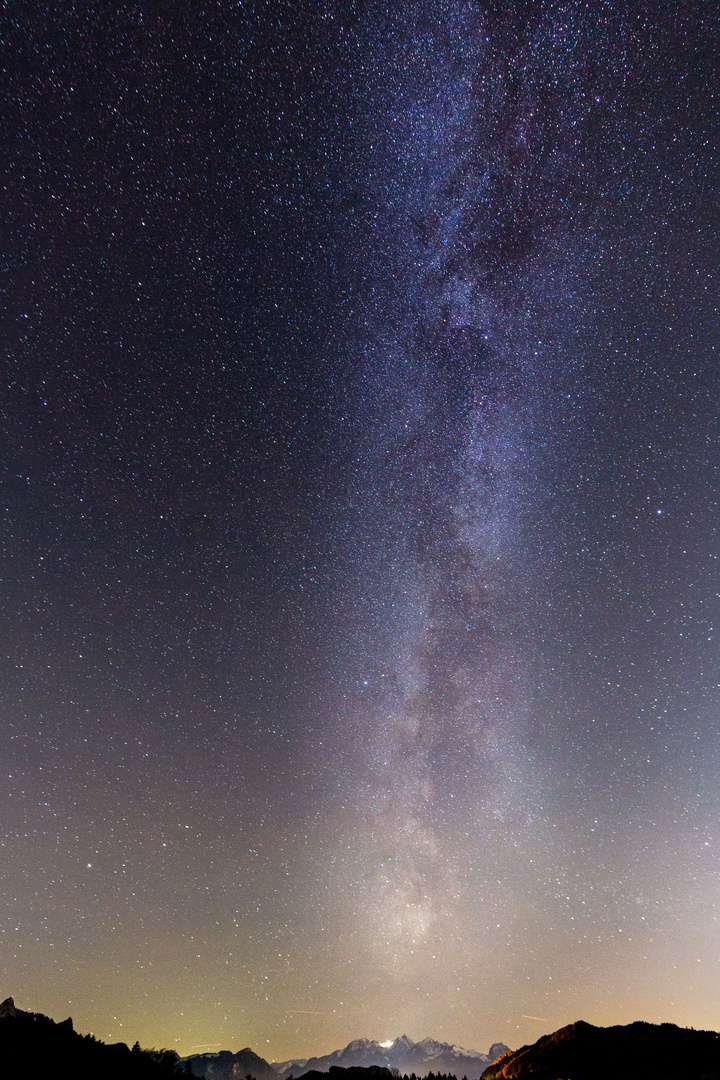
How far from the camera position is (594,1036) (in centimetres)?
4169

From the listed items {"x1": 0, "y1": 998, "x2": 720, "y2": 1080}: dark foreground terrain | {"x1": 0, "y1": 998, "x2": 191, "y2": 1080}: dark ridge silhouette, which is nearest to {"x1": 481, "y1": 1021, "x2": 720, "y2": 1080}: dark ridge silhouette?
{"x1": 0, "y1": 998, "x2": 720, "y2": 1080}: dark foreground terrain

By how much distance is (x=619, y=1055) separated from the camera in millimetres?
37906

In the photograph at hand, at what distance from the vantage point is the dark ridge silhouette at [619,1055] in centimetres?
3406

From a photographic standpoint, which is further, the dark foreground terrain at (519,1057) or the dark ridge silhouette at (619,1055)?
the dark ridge silhouette at (619,1055)

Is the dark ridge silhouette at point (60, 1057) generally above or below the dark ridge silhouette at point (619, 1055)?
above

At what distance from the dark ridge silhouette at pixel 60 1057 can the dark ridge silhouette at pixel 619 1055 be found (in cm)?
2663

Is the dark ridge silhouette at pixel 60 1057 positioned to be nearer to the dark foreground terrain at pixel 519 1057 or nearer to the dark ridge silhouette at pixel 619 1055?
the dark foreground terrain at pixel 519 1057

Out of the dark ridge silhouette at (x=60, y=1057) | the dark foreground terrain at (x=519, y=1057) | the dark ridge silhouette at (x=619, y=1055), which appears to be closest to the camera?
the dark ridge silhouette at (x=60, y=1057)

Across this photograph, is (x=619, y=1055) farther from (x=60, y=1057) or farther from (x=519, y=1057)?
(x=60, y=1057)

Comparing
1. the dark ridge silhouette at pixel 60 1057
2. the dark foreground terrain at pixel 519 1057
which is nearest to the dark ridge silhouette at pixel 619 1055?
the dark foreground terrain at pixel 519 1057

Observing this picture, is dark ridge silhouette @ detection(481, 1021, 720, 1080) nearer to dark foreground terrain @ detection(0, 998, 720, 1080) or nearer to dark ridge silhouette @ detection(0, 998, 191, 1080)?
dark foreground terrain @ detection(0, 998, 720, 1080)

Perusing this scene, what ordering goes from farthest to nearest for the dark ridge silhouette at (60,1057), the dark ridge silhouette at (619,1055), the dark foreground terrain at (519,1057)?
the dark ridge silhouette at (619,1055) → the dark foreground terrain at (519,1057) → the dark ridge silhouette at (60,1057)

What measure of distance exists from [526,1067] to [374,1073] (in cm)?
1281

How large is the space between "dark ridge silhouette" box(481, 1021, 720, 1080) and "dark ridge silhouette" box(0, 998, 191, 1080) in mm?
26632
